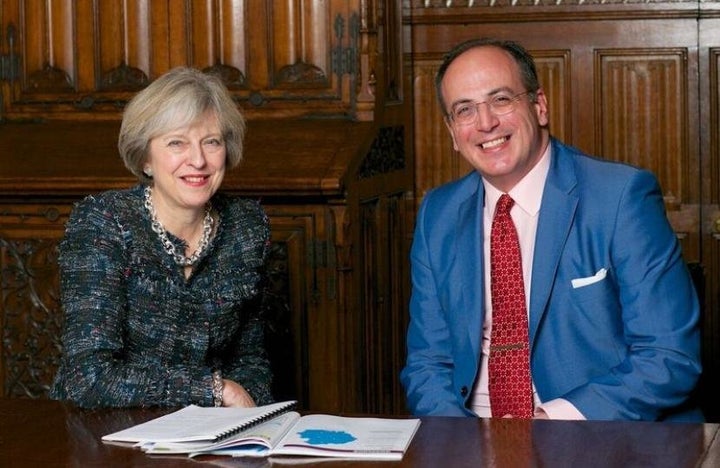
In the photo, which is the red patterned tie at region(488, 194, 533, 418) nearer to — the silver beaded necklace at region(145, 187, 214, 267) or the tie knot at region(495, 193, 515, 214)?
the tie knot at region(495, 193, 515, 214)

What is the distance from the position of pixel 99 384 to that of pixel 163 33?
2.12 meters

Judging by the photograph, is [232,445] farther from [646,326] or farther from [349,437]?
[646,326]

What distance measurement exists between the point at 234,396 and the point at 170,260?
1.26ft

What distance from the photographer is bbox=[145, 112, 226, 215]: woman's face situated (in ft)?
9.71

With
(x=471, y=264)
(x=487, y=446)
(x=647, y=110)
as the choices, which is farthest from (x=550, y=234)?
(x=647, y=110)

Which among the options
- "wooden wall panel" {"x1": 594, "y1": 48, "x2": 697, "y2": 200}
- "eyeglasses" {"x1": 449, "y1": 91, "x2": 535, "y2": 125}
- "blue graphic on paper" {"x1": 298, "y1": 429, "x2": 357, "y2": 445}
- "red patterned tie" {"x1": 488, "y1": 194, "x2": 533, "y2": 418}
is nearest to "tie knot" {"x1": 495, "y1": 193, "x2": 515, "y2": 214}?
"red patterned tie" {"x1": 488, "y1": 194, "x2": 533, "y2": 418}

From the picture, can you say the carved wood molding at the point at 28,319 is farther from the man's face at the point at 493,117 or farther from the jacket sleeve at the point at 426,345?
the man's face at the point at 493,117

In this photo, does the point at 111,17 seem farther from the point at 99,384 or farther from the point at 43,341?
the point at 99,384

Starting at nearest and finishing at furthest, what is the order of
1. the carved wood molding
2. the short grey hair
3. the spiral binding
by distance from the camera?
1. the spiral binding
2. the short grey hair
3. the carved wood molding

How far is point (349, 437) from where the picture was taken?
2107mm

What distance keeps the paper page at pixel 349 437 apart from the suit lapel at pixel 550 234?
0.56m

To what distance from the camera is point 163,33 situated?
14.9ft

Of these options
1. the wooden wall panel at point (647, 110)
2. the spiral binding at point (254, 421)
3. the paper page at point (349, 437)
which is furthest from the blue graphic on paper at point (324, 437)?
the wooden wall panel at point (647, 110)

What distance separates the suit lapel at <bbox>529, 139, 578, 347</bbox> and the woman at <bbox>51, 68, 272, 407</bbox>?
722 mm
